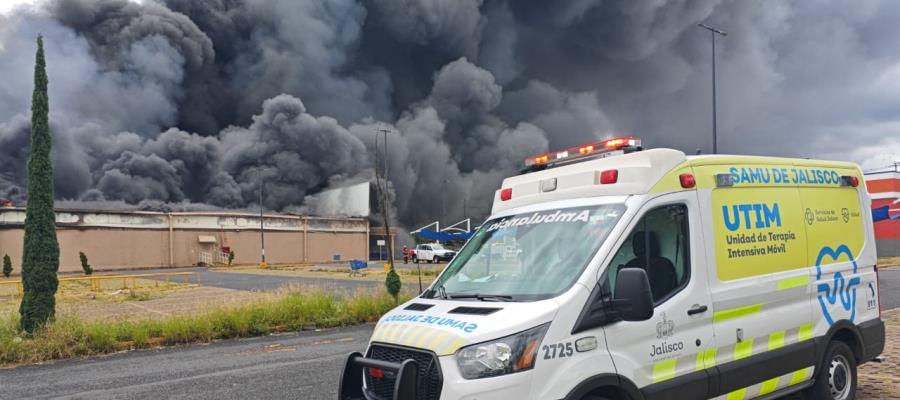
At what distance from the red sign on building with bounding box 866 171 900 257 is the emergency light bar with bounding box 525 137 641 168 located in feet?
156

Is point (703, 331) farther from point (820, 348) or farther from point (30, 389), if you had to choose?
point (30, 389)

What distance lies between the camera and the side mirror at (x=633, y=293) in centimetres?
347

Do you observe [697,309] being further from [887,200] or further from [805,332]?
[887,200]

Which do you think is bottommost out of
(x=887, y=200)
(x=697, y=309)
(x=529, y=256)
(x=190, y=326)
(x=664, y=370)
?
(x=190, y=326)

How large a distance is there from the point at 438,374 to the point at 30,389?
6502 millimetres

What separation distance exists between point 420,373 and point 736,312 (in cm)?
227

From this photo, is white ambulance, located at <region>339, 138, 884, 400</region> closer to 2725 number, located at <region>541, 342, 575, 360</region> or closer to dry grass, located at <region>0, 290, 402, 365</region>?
2725 number, located at <region>541, 342, 575, 360</region>

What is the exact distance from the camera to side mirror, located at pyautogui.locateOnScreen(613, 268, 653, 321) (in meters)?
3.47

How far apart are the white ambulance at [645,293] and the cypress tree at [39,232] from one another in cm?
955

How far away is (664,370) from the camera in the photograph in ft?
12.8

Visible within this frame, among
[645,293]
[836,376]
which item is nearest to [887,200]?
[836,376]

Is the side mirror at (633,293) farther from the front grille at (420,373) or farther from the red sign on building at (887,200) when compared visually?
the red sign on building at (887,200)

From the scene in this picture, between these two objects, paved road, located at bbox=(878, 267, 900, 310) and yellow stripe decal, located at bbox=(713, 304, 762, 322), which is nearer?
yellow stripe decal, located at bbox=(713, 304, 762, 322)

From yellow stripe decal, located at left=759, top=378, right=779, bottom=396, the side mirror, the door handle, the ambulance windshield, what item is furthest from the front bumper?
yellow stripe decal, located at left=759, top=378, right=779, bottom=396
